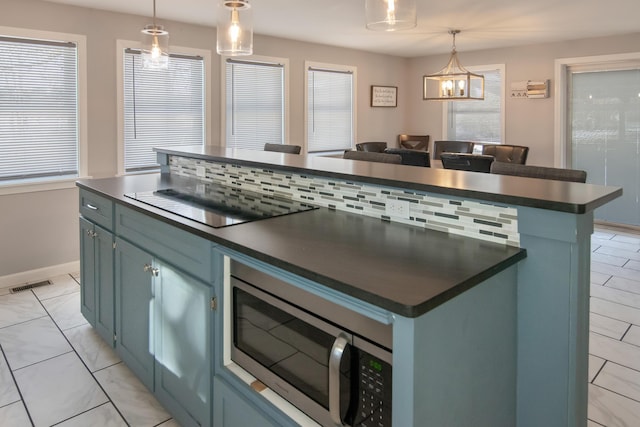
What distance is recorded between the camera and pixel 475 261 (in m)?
1.36

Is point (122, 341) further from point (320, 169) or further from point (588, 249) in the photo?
point (588, 249)

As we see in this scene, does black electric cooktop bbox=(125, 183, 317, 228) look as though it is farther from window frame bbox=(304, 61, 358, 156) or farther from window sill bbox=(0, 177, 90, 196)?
window frame bbox=(304, 61, 358, 156)

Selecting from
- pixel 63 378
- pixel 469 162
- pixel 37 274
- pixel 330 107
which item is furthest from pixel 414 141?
pixel 63 378

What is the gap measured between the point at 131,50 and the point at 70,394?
321cm

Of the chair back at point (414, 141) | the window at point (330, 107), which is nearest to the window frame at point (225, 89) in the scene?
the window at point (330, 107)

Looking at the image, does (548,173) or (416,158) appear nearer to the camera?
(548,173)

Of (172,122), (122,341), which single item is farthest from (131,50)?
(122,341)

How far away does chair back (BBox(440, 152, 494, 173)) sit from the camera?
142 inches

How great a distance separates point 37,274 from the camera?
13.2 ft

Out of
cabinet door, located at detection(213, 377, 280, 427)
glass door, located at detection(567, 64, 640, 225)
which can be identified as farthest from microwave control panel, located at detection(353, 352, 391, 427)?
glass door, located at detection(567, 64, 640, 225)

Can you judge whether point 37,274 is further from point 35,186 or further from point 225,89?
point 225,89

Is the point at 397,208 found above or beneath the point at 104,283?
above

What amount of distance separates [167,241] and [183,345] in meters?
0.44

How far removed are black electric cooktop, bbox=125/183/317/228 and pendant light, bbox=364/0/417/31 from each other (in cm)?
93
